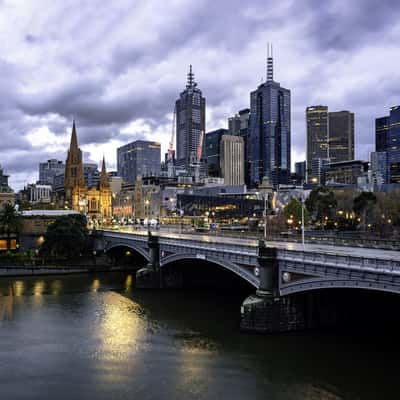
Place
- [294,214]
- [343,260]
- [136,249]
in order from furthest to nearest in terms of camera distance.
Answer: [294,214]
[136,249]
[343,260]

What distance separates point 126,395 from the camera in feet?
98.5

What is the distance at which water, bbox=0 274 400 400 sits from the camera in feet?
101

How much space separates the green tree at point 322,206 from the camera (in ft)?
432

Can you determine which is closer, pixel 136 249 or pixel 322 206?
pixel 136 249

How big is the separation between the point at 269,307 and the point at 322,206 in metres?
95.1

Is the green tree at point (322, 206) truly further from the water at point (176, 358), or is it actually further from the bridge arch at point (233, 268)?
the water at point (176, 358)

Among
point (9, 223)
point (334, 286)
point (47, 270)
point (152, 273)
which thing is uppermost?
point (9, 223)

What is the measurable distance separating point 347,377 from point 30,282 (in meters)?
60.2

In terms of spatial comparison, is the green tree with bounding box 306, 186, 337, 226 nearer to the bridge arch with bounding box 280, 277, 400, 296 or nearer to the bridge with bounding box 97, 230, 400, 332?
the bridge with bounding box 97, 230, 400, 332

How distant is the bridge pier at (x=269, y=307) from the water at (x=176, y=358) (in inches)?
44.6

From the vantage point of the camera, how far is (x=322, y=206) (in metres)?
131

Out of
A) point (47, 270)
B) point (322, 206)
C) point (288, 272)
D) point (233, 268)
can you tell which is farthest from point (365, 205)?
point (288, 272)

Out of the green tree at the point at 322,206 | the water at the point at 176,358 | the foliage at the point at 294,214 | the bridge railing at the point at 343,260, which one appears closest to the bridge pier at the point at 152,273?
the water at the point at 176,358

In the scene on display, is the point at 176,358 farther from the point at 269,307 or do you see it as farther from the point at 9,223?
the point at 9,223
